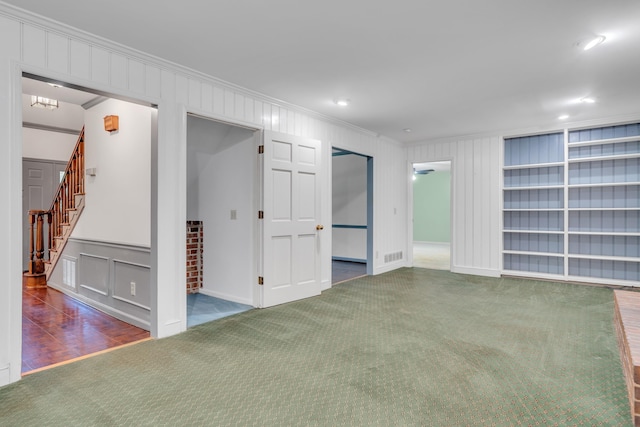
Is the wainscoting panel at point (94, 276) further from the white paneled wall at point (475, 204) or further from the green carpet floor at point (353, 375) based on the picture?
the white paneled wall at point (475, 204)

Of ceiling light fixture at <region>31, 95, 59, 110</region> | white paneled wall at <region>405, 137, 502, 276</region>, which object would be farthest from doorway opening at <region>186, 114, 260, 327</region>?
white paneled wall at <region>405, 137, 502, 276</region>

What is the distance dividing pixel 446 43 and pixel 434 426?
2.70 meters

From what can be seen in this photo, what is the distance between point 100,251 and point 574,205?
6.67 metres

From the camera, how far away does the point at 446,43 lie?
2811 mm

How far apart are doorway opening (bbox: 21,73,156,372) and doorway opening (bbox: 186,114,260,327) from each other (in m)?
0.66

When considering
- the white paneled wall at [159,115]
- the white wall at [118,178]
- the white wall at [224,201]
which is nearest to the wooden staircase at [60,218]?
the white wall at [118,178]

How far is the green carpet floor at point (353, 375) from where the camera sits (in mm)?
1946

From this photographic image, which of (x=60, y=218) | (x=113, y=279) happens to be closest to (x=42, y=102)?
(x=60, y=218)

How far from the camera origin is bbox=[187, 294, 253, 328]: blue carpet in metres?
3.69

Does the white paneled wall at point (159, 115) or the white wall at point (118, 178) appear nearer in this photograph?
the white paneled wall at point (159, 115)

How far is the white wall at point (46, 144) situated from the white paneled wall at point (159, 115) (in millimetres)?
5302

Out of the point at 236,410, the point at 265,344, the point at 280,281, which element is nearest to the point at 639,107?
the point at 280,281

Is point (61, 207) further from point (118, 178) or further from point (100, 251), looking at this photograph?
point (118, 178)

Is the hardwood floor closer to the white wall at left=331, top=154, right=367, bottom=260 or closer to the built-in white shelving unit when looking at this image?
the white wall at left=331, top=154, right=367, bottom=260
